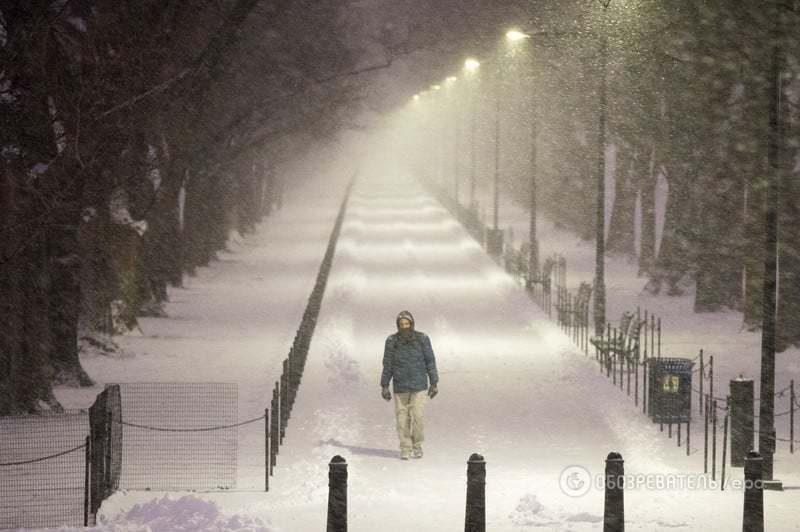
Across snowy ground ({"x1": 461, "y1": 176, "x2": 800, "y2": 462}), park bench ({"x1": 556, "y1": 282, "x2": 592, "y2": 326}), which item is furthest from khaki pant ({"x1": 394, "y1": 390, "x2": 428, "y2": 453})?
park bench ({"x1": 556, "y1": 282, "x2": 592, "y2": 326})

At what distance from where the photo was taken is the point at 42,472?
18328 mm

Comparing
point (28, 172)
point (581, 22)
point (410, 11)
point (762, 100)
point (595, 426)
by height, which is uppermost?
point (410, 11)

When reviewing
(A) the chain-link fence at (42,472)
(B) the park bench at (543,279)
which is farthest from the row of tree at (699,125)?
(A) the chain-link fence at (42,472)

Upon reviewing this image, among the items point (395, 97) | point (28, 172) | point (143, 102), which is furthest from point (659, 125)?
point (395, 97)

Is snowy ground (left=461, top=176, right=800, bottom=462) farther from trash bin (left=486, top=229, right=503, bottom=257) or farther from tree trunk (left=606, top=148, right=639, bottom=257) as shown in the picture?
trash bin (left=486, top=229, right=503, bottom=257)

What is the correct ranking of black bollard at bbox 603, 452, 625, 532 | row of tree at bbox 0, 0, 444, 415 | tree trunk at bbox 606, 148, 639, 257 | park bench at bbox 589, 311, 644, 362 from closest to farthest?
black bollard at bbox 603, 452, 625, 532 < row of tree at bbox 0, 0, 444, 415 < park bench at bbox 589, 311, 644, 362 < tree trunk at bbox 606, 148, 639, 257

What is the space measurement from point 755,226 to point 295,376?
12806 mm

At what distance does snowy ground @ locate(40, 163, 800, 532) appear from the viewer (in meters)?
15.8

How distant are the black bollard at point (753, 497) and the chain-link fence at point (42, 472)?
5980mm

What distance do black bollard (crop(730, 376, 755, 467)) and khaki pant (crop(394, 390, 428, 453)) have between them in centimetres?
366

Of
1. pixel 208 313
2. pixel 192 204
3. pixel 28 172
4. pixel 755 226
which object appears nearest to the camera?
pixel 28 172

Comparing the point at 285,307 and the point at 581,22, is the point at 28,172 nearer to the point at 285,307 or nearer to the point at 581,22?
the point at 285,307

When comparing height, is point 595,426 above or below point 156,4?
below

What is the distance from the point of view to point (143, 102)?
2644 cm
